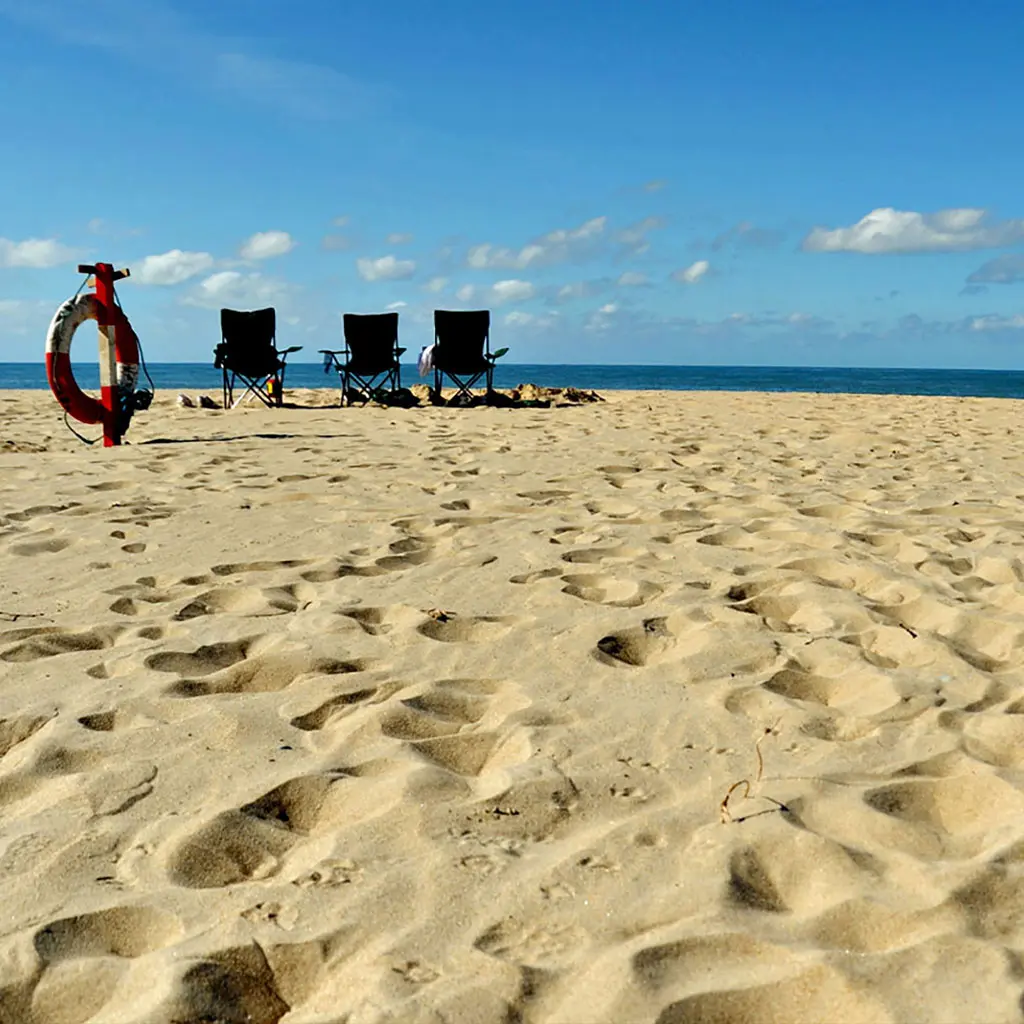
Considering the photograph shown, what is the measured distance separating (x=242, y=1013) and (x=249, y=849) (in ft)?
1.34

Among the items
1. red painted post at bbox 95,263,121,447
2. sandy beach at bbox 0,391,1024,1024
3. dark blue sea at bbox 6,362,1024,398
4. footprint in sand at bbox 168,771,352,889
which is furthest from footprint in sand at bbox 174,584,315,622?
dark blue sea at bbox 6,362,1024,398

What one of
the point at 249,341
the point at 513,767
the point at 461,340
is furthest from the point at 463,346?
the point at 513,767

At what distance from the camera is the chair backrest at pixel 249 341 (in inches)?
488

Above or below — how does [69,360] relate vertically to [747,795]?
above

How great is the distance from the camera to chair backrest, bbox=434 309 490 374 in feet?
40.8

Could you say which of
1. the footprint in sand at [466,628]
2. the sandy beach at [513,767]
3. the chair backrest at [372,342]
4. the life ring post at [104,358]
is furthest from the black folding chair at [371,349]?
the footprint in sand at [466,628]

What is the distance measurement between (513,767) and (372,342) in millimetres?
11082

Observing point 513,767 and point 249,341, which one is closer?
point 513,767

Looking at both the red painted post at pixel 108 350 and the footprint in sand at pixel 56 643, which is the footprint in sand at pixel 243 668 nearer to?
the footprint in sand at pixel 56 643

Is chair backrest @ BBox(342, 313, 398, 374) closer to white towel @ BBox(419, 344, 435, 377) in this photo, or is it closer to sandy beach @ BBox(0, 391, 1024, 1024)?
white towel @ BBox(419, 344, 435, 377)

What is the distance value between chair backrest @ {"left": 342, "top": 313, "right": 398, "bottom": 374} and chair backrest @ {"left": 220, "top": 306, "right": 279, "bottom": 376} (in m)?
0.95

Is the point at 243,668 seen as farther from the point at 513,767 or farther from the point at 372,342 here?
the point at 372,342

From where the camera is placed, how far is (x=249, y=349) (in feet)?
41.2

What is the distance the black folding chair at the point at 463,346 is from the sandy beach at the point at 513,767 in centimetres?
825
